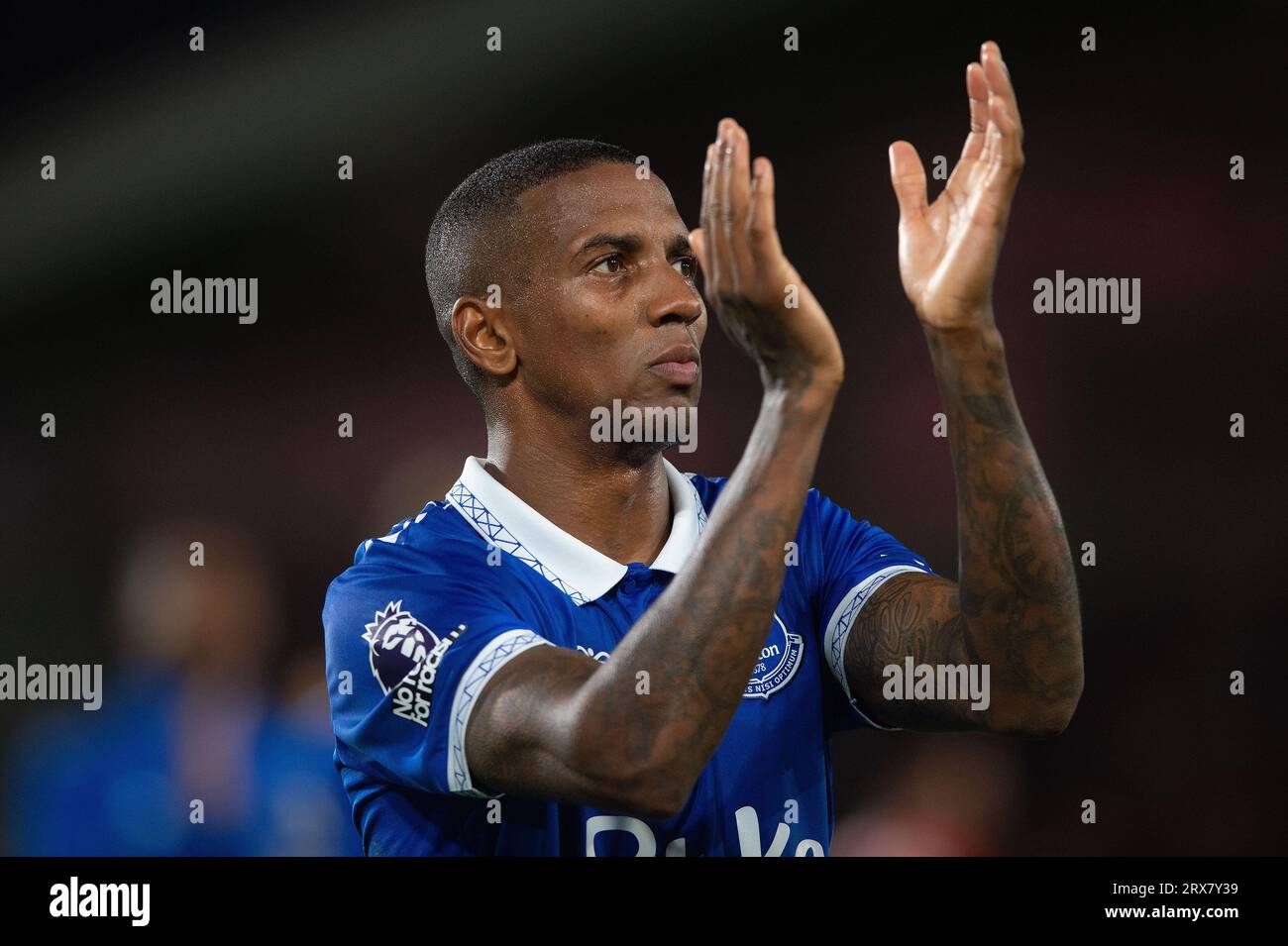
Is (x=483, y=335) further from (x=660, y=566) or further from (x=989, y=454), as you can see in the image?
(x=989, y=454)

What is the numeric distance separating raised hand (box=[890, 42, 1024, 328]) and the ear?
0.69m

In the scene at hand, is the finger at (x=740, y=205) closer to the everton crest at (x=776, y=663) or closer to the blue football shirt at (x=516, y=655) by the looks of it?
the blue football shirt at (x=516, y=655)

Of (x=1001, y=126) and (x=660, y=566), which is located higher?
(x=1001, y=126)

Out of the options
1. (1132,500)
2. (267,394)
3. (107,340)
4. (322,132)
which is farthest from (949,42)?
(107,340)

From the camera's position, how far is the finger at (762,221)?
5.08ft

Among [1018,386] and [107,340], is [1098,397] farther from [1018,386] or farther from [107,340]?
[107,340]

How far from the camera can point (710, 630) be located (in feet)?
5.31

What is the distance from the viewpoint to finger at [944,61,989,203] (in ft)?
5.94

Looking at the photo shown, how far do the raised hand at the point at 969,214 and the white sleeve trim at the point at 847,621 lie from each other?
47 centimetres

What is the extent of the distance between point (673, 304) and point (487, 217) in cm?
38

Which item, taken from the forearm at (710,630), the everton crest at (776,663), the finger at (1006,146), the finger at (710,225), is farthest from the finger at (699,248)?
the everton crest at (776,663)

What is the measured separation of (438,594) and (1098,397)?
94.2 inches

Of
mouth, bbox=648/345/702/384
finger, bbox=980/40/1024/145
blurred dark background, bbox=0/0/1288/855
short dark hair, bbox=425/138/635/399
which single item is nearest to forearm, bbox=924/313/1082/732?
finger, bbox=980/40/1024/145

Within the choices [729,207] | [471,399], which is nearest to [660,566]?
[729,207]
